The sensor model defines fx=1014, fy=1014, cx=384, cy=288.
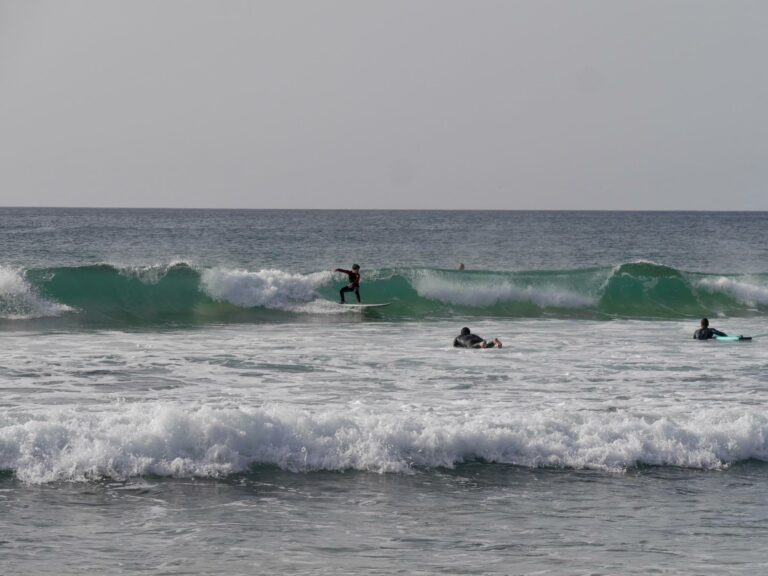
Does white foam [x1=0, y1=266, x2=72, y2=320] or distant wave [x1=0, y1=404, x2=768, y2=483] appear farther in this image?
white foam [x1=0, y1=266, x2=72, y2=320]

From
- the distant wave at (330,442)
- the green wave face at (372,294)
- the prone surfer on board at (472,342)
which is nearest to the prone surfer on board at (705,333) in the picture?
the prone surfer on board at (472,342)

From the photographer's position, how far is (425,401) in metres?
16.0

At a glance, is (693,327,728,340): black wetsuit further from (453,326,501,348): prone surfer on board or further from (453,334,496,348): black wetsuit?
(453,334,496,348): black wetsuit

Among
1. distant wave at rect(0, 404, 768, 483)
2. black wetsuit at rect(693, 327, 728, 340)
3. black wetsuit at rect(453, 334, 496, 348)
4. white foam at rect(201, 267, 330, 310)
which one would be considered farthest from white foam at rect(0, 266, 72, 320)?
black wetsuit at rect(693, 327, 728, 340)

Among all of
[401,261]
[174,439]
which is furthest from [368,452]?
[401,261]

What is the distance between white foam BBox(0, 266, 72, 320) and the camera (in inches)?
1135

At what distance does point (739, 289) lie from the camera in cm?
3888

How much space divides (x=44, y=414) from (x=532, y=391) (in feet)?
26.0

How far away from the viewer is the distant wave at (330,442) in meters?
11.9

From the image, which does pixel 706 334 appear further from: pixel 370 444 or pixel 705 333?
pixel 370 444

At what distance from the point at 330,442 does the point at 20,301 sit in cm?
1973

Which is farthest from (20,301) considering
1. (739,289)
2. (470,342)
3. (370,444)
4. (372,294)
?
(739,289)

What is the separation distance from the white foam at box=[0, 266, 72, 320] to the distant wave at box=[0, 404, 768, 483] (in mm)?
15768

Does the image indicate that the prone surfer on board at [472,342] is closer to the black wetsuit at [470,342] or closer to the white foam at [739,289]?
the black wetsuit at [470,342]
